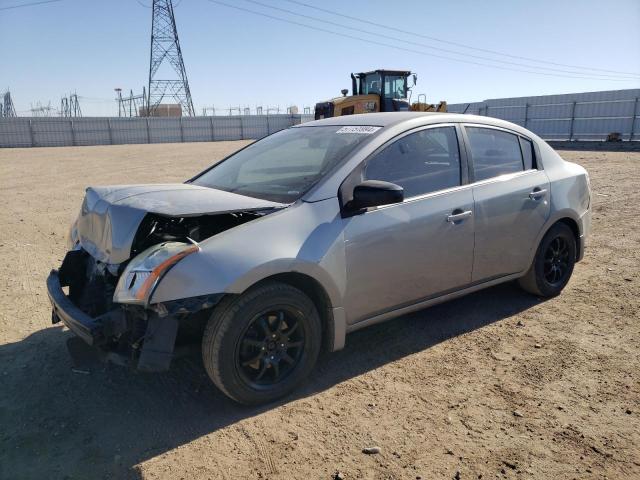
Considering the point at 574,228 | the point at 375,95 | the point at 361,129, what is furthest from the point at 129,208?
the point at 375,95

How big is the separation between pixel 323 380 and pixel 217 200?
53.0 inches

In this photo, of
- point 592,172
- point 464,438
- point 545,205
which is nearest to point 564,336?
point 545,205

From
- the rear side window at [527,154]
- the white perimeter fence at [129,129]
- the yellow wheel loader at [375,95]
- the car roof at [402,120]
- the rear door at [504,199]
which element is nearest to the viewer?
the car roof at [402,120]

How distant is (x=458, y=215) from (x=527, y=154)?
1234mm

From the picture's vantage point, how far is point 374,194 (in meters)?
3.08

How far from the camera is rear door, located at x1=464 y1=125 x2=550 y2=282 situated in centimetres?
388

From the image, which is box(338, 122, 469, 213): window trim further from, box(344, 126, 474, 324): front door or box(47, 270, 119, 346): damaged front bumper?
box(47, 270, 119, 346): damaged front bumper

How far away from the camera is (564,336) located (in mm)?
3840

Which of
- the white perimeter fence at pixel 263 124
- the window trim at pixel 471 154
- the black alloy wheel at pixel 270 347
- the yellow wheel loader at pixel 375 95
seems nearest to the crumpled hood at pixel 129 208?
the black alloy wheel at pixel 270 347

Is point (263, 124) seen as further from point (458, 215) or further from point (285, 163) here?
point (458, 215)

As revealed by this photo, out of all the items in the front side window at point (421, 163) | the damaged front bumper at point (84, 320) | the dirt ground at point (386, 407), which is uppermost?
the front side window at point (421, 163)

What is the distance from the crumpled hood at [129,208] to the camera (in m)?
2.87

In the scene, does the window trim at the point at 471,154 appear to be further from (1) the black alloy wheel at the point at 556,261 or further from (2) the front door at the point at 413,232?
(1) the black alloy wheel at the point at 556,261

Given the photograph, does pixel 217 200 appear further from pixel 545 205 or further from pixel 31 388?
pixel 545 205
